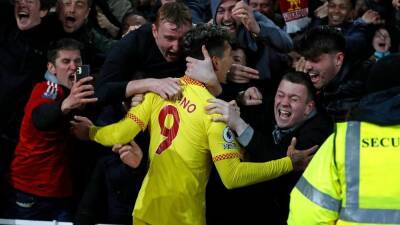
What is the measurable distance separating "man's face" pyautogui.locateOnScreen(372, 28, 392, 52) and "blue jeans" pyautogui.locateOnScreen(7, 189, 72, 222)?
A: 9.66 ft

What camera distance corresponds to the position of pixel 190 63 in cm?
436

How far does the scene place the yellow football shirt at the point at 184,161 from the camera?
167 inches

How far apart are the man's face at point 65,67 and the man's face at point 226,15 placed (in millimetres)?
1222

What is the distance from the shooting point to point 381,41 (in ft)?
20.6

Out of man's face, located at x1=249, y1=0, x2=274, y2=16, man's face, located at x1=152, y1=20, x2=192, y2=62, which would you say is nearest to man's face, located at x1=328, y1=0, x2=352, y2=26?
man's face, located at x1=249, y1=0, x2=274, y2=16

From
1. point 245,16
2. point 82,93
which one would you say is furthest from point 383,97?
point 245,16

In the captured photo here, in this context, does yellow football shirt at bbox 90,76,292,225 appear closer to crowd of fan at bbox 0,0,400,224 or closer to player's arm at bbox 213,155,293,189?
player's arm at bbox 213,155,293,189

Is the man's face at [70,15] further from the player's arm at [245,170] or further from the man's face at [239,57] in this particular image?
the player's arm at [245,170]

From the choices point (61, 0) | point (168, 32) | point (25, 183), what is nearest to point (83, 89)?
point (168, 32)

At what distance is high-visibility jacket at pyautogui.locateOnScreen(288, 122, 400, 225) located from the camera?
300 centimetres

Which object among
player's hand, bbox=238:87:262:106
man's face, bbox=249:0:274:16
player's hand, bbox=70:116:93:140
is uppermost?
man's face, bbox=249:0:274:16

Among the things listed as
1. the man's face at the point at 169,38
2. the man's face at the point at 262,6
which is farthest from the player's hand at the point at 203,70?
the man's face at the point at 262,6

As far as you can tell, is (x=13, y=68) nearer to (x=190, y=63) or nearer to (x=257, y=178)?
(x=190, y=63)

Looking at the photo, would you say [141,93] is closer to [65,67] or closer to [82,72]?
[82,72]
